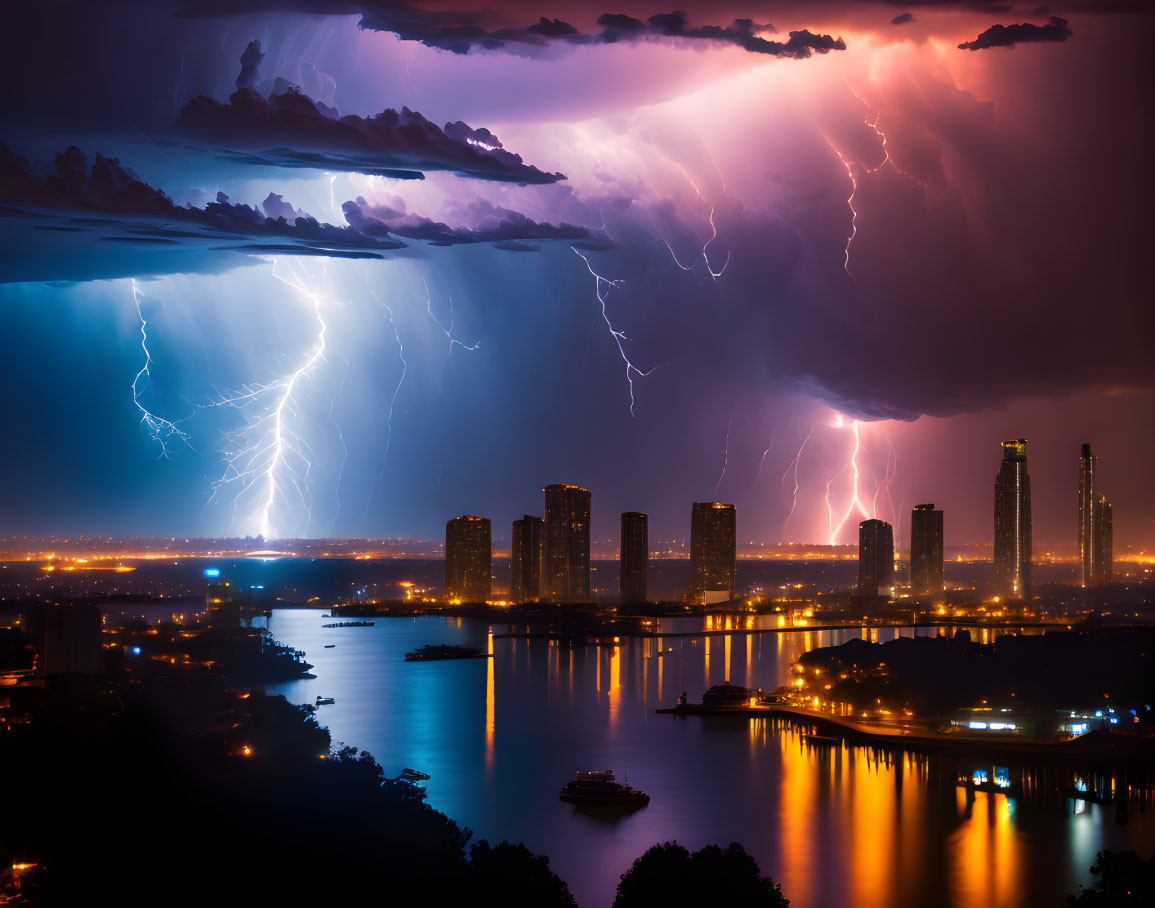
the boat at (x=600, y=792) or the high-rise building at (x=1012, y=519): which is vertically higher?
the high-rise building at (x=1012, y=519)

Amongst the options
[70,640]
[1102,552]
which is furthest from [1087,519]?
[70,640]

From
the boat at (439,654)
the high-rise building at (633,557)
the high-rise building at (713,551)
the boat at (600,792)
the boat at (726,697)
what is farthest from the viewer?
the high-rise building at (713,551)

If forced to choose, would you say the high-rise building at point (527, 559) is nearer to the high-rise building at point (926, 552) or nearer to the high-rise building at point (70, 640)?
the high-rise building at point (926, 552)

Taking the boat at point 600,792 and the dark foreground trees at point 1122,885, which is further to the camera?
the boat at point 600,792

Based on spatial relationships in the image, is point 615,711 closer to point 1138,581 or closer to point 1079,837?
point 1079,837

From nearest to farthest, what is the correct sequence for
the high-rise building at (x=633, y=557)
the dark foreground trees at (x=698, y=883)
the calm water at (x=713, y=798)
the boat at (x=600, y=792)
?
the dark foreground trees at (x=698, y=883)
the calm water at (x=713, y=798)
the boat at (x=600, y=792)
the high-rise building at (x=633, y=557)

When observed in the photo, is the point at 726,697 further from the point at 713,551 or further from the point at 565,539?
the point at 713,551

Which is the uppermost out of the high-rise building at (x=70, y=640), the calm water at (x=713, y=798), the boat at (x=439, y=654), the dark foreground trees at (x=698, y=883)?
the high-rise building at (x=70, y=640)

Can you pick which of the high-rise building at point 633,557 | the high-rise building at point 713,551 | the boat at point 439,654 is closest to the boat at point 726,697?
the boat at point 439,654
